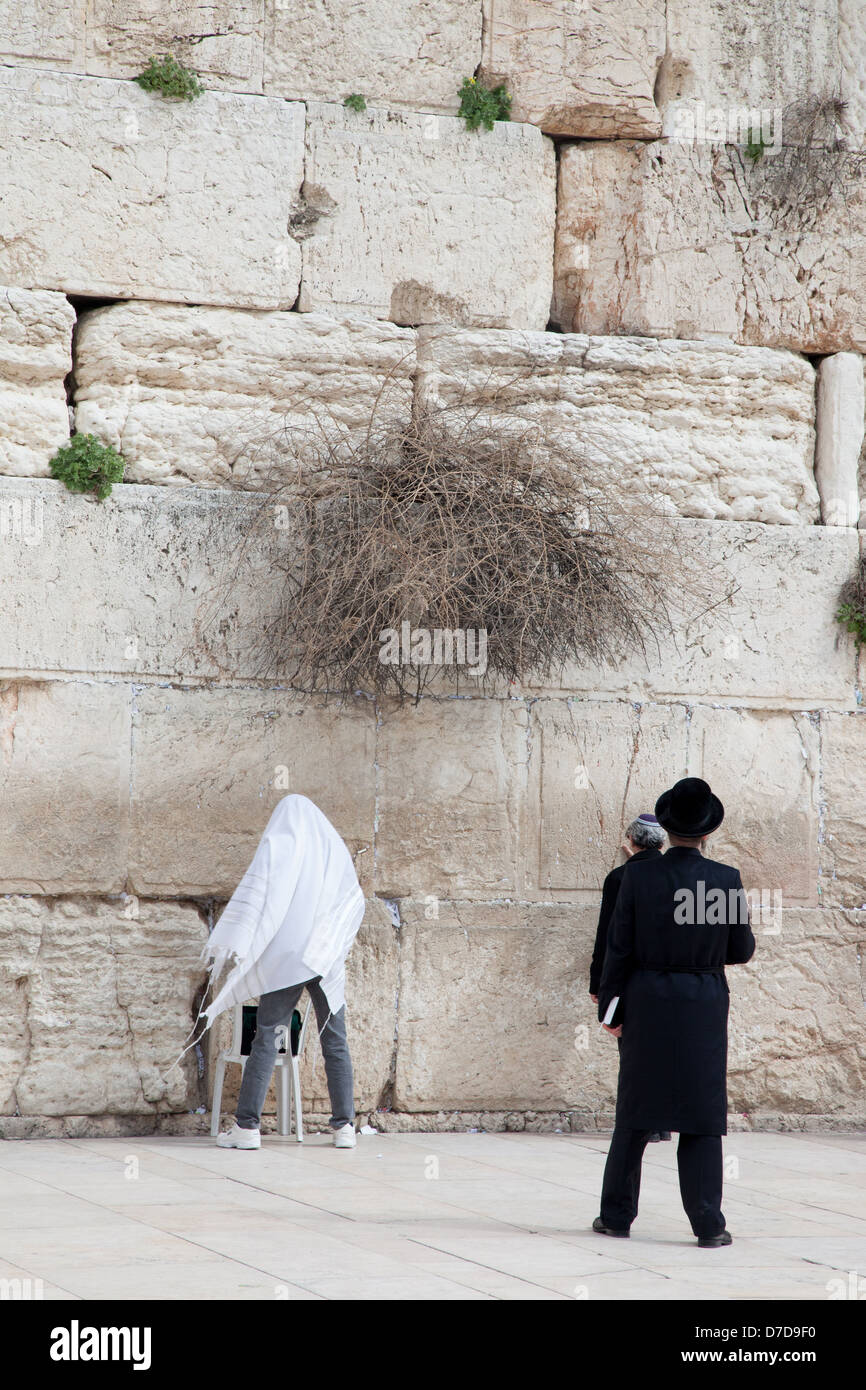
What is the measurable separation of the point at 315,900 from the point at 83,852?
0.96m

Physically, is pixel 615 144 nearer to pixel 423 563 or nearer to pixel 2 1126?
pixel 423 563

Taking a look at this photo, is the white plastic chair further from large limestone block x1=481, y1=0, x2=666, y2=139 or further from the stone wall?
large limestone block x1=481, y1=0, x2=666, y2=139

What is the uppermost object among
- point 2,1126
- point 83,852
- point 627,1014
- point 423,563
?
point 423,563

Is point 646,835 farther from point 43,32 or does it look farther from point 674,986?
point 43,32

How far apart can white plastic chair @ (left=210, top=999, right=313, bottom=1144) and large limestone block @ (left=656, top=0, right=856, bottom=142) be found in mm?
4135

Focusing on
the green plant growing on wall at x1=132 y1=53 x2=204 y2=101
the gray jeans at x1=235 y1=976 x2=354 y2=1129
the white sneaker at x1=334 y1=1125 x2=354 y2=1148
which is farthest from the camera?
the green plant growing on wall at x1=132 y1=53 x2=204 y2=101

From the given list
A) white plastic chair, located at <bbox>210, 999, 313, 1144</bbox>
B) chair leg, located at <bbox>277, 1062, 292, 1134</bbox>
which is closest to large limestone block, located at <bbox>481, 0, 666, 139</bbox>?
white plastic chair, located at <bbox>210, 999, 313, 1144</bbox>

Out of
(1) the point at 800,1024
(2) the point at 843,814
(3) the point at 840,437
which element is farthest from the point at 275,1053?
(3) the point at 840,437

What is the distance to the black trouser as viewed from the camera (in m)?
3.95

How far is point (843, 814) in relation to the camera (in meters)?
6.12

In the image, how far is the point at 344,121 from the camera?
5910 millimetres

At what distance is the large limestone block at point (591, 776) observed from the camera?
5.85 m

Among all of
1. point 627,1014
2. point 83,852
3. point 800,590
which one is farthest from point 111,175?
point 627,1014

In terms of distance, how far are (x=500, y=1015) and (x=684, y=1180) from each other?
1754 mm
